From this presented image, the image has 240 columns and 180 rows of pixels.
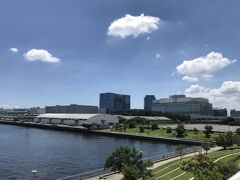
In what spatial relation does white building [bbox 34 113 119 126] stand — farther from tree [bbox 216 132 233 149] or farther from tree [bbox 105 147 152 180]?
tree [bbox 105 147 152 180]

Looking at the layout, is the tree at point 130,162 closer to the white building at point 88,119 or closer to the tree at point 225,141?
the tree at point 225,141

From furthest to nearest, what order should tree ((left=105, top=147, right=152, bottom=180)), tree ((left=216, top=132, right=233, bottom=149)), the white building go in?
the white building
tree ((left=216, top=132, right=233, bottom=149))
tree ((left=105, top=147, right=152, bottom=180))

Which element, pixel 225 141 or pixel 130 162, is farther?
pixel 225 141

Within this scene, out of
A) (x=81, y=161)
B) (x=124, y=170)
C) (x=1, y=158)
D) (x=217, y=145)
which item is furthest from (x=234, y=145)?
(x=124, y=170)

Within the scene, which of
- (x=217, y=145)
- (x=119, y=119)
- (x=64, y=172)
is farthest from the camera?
(x=119, y=119)

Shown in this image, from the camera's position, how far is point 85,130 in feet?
471

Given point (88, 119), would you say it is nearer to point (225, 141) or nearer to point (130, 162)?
point (225, 141)

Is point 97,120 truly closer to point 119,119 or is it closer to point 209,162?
point 119,119

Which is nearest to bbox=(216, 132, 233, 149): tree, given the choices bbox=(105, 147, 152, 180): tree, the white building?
bbox=(105, 147, 152, 180): tree

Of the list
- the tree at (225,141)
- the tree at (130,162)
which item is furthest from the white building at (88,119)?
the tree at (130,162)

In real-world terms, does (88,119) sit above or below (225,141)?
above

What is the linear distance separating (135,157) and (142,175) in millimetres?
3638

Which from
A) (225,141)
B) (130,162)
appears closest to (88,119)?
(225,141)

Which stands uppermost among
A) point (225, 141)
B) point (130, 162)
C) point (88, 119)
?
point (88, 119)
